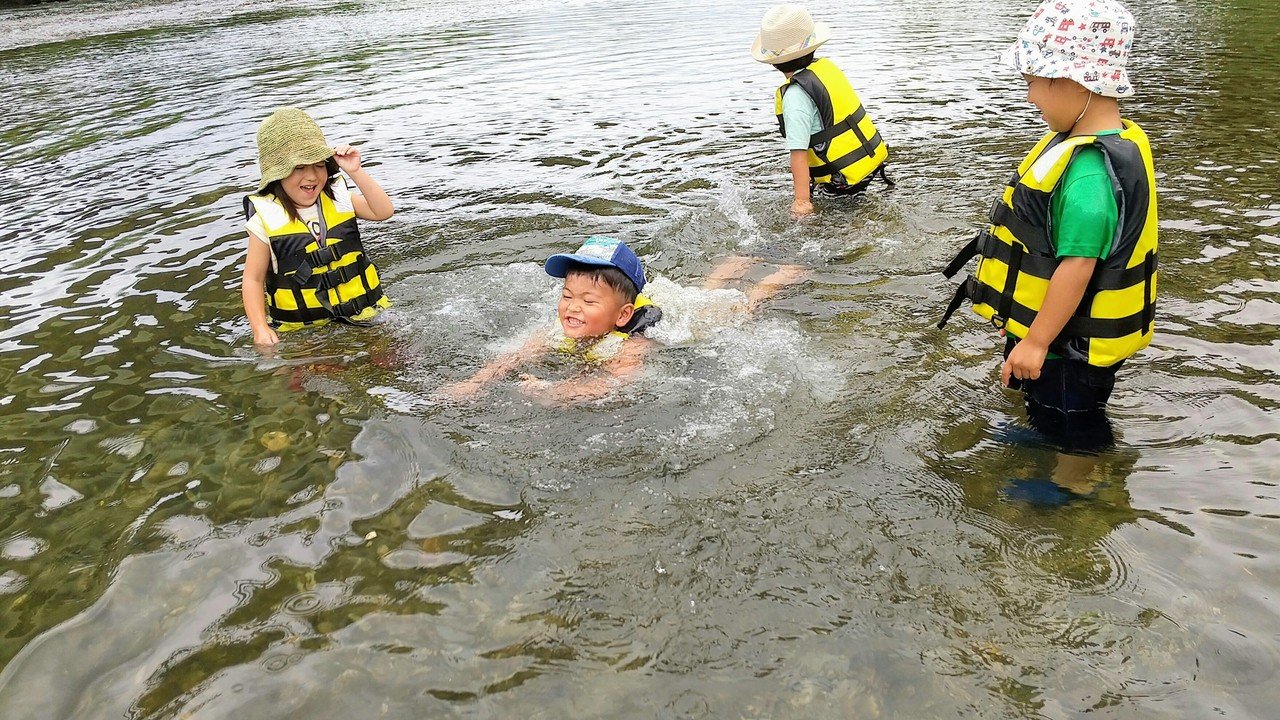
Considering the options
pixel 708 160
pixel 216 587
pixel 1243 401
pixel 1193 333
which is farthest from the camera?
pixel 708 160

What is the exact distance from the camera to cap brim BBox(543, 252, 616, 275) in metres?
5.46

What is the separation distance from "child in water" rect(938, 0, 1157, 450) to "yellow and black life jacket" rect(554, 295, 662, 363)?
2.22 meters

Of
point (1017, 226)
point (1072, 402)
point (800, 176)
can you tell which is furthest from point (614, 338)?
point (800, 176)

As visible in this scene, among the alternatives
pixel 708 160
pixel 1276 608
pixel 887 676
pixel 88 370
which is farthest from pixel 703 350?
pixel 708 160

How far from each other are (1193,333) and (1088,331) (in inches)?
77.8

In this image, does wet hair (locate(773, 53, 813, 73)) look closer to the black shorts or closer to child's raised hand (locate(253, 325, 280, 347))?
the black shorts

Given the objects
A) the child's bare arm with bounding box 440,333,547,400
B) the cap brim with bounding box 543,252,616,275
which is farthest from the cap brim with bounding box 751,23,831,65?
the child's bare arm with bounding box 440,333,547,400

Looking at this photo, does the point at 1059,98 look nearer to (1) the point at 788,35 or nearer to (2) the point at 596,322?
(2) the point at 596,322

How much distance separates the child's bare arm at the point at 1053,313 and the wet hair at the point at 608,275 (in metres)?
2.50

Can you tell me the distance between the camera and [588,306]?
18.3 ft

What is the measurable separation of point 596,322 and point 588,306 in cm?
12

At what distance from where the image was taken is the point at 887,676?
3.02 metres

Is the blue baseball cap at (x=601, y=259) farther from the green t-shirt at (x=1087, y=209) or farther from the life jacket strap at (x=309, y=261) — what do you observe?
the green t-shirt at (x=1087, y=209)

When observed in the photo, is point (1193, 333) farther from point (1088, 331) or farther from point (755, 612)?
point (755, 612)
